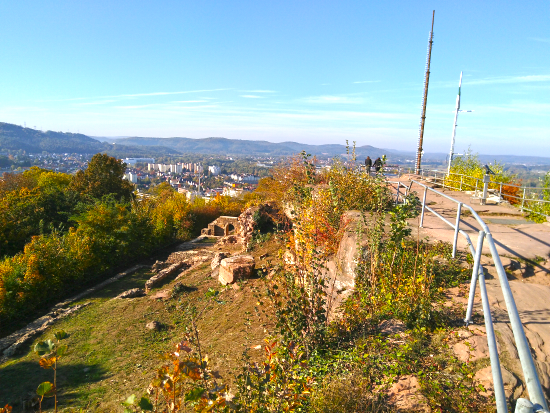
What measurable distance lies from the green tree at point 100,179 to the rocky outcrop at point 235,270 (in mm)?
22514

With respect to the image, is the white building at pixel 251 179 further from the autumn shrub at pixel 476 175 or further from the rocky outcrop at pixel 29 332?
the rocky outcrop at pixel 29 332

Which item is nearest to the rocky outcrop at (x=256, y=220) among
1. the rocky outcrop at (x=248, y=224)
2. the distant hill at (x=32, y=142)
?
the rocky outcrop at (x=248, y=224)

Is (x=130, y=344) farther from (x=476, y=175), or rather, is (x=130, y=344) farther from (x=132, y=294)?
(x=476, y=175)

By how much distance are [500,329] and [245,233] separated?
1137 centimetres

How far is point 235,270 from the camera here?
33.2 ft

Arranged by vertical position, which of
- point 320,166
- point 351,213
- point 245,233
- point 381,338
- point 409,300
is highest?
point 320,166

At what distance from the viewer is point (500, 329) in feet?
12.8

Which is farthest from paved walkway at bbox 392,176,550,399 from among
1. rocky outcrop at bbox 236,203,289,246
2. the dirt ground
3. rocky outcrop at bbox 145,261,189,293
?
rocky outcrop at bbox 145,261,189,293

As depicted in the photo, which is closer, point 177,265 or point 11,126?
point 177,265

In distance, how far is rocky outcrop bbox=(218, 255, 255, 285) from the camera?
10141 millimetres

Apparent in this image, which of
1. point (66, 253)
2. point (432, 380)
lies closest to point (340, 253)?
point (432, 380)

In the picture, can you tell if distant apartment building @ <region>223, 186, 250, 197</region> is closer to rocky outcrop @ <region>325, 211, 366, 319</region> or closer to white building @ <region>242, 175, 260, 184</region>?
rocky outcrop @ <region>325, 211, 366, 319</region>

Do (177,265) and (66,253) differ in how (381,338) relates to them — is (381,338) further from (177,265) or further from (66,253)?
(66,253)

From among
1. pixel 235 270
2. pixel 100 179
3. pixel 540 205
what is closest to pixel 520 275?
pixel 235 270
